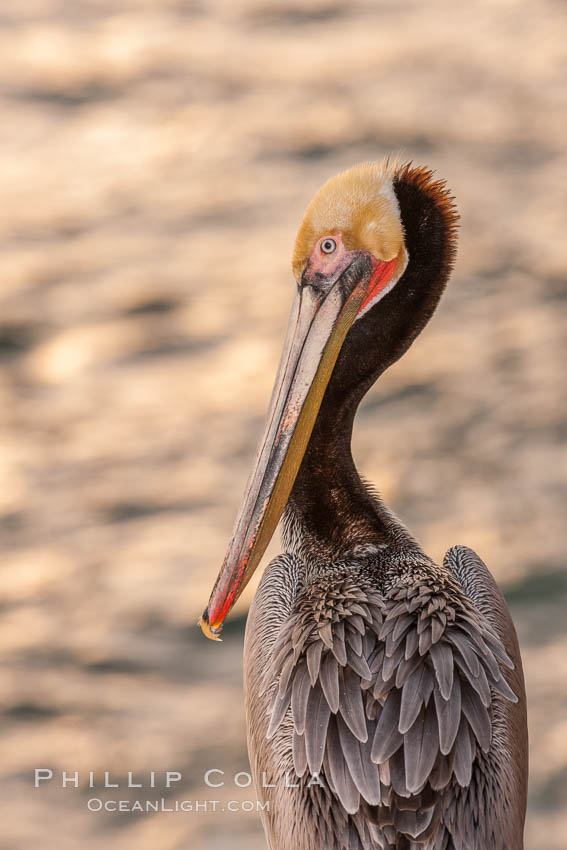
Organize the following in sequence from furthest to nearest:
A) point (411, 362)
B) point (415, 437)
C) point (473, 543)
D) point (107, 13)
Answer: point (107, 13) < point (411, 362) < point (415, 437) < point (473, 543)

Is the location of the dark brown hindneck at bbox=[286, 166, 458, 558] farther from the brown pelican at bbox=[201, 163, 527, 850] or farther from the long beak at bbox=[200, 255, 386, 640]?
the long beak at bbox=[200, 255, 386, 640]

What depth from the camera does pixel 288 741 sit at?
248 centimetres

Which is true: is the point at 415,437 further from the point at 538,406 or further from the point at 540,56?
the point at 540,56

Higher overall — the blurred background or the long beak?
the blurred background

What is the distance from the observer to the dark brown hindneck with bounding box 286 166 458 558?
2916 mm

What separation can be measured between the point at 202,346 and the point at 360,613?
2.30 m

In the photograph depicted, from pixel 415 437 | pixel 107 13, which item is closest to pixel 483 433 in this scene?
pixel 415 437

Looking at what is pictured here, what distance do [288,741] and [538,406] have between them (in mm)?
2217

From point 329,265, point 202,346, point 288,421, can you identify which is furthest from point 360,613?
point 202,346

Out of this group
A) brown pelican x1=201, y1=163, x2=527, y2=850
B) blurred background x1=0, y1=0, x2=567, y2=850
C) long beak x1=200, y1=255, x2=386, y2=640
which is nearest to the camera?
brown pelican x1=201, y1=163, x2=527, y2=850

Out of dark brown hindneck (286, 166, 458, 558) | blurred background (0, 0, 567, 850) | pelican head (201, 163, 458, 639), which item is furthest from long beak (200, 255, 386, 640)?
blurred background (0, 0, 567, 850)

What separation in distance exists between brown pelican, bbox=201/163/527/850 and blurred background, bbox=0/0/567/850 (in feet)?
2.01

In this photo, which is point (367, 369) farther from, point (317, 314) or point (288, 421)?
point (288, 421)

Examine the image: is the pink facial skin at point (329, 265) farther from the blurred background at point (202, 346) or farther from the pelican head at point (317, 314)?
the blurred background at point (202, 346)
